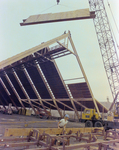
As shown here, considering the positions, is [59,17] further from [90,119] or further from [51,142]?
[51,142]

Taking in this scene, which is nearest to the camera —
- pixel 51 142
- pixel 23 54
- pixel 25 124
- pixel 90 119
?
pixel 51 142

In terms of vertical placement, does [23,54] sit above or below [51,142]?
above

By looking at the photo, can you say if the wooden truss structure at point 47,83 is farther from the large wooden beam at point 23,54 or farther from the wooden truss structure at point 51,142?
the wooden truss structure at point 51,142

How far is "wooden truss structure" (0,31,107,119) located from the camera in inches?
798

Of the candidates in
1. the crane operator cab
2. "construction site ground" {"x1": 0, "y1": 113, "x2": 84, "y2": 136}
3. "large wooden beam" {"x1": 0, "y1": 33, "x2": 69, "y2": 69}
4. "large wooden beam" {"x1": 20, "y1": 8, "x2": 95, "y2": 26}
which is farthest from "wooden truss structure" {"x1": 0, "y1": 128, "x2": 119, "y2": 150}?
"large wooden beam" {"x1": 20, "y1": 8, "x2": 95, "y2": 26}

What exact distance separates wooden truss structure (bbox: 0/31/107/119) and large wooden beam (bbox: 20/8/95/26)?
277 cm

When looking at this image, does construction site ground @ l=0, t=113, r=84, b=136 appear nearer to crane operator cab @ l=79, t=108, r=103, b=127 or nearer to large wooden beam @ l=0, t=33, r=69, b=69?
crane operator cab @ l=79, t=108, r=103, b=127

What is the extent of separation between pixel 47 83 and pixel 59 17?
13159mm

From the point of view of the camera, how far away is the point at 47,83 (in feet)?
82.7

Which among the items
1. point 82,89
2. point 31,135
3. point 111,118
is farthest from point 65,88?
point 31,135

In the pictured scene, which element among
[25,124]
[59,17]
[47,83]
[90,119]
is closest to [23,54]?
[59,17]

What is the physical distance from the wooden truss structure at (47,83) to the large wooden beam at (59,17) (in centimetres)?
277

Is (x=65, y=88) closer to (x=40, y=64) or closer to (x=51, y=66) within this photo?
(x=51, y=66)

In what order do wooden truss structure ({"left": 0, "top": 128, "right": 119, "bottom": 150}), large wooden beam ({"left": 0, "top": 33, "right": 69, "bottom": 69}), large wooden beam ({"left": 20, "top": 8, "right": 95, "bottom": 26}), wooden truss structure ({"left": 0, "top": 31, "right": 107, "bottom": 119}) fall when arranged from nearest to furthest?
wooden truss structure ({"left": 0, "top": 128, "right": 119, "bottom": 150}) < large wooden beam ({"left": 0, "top": 33, "right": 69, "bottom": 69}) < large wooden beam ({"left": 20, "top": 8, "right": 95, "bottom": 26}) < wooden truss structure ({"left": 0, "top": 31, "right": 107, "bottom": 119})
